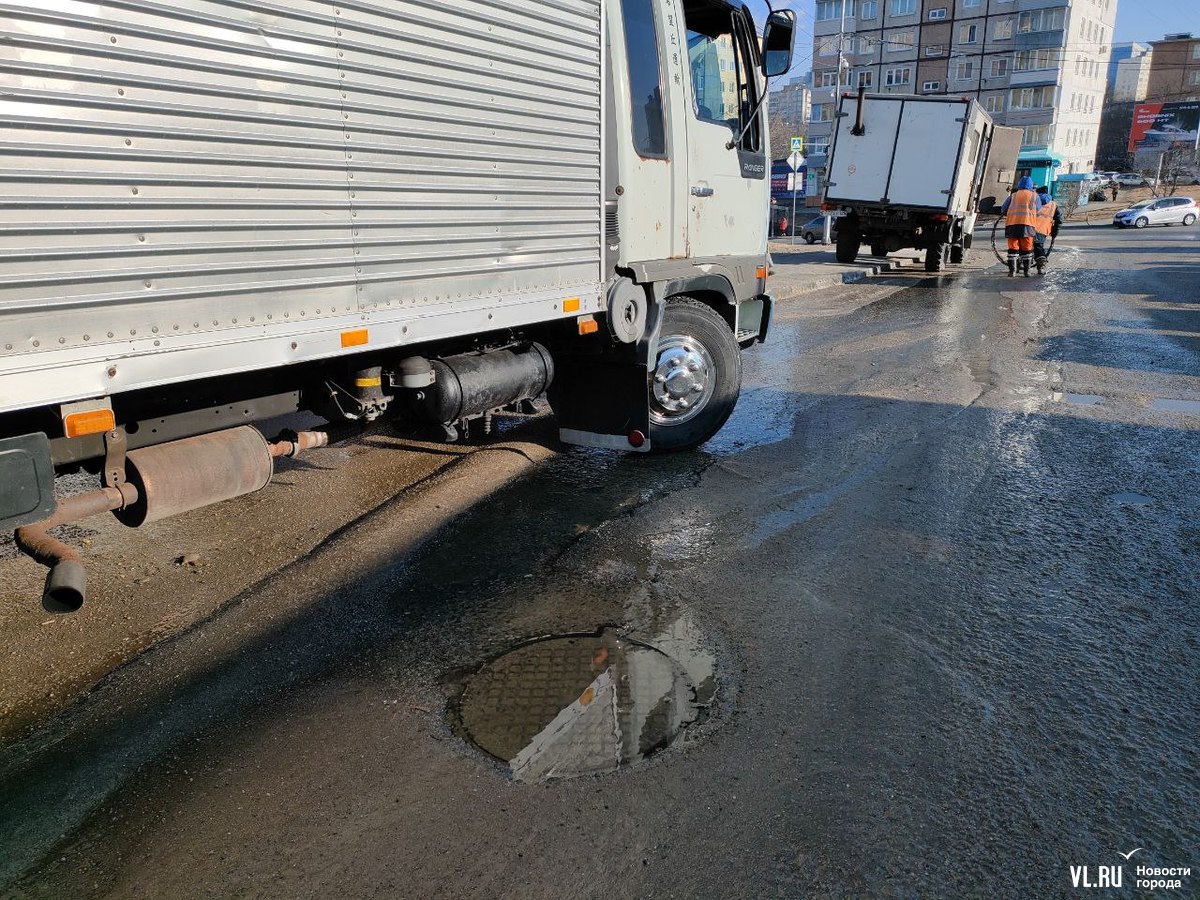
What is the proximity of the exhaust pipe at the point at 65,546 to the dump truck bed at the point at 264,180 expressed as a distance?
30.8 inches

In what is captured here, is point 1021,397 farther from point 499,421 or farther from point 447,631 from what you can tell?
point 447,631

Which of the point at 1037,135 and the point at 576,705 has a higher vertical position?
the point at 1037,135

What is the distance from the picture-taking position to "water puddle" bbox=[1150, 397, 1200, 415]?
7525 millimetres

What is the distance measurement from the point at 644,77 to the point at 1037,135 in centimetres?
7786

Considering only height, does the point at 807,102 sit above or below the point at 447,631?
above

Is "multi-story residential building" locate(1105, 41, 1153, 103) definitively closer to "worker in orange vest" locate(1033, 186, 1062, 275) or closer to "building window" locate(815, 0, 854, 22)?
"building window" locate(815, 0, 854, 22)

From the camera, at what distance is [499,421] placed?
7.31 metres

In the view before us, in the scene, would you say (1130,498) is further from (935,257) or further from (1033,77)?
(1033,77)

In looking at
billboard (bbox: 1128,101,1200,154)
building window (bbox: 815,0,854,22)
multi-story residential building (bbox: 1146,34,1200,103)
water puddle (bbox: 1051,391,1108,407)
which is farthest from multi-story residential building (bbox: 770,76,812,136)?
water puddle (bbox: 1051,391,1108,407)

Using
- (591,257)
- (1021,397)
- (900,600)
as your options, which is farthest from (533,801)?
(1021,397)

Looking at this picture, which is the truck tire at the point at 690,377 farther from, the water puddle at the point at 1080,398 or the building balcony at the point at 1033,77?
the building balcony at the point at 1033,77

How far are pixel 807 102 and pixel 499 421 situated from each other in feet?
257

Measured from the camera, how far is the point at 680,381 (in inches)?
244

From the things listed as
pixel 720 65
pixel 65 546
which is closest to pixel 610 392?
pixel 720 65
